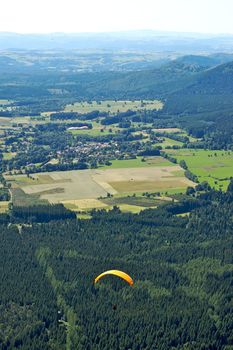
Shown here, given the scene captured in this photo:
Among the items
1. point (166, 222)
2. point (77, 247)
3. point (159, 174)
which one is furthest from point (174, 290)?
point (159, 174)

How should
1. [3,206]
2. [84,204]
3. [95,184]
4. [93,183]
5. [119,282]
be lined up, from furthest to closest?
[93,183] < [95,184] < [84,204] < [3,206] < [119,282]

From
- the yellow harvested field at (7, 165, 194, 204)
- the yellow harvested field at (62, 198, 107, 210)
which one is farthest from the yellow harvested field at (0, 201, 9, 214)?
the yellow harvested field at (62, 198, 107, 210)

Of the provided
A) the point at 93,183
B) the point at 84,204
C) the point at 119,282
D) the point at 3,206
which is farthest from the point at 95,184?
the point at 119,282

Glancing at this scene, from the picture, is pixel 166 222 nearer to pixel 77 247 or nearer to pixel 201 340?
pixel 77 247

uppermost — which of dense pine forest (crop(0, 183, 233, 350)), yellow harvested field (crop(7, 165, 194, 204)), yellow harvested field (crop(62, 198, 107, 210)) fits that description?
dense pine forest (crop(0, 183, 233, 350))

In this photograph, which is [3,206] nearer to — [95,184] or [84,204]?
→ [84,204]

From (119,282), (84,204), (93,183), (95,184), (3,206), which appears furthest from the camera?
(93,183)

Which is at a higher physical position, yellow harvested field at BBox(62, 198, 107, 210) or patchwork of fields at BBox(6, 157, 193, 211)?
yellow harvested field at BBox(62, 198, 107, 210)

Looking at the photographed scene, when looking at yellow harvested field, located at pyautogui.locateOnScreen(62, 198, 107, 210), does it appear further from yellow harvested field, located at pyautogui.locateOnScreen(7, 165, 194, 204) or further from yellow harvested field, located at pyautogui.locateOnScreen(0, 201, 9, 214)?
yellow harvested field, located at pyautogui.locateOnScreen(0, 201, 9, 214)

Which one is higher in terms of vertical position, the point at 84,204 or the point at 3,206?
the point at 84,204
